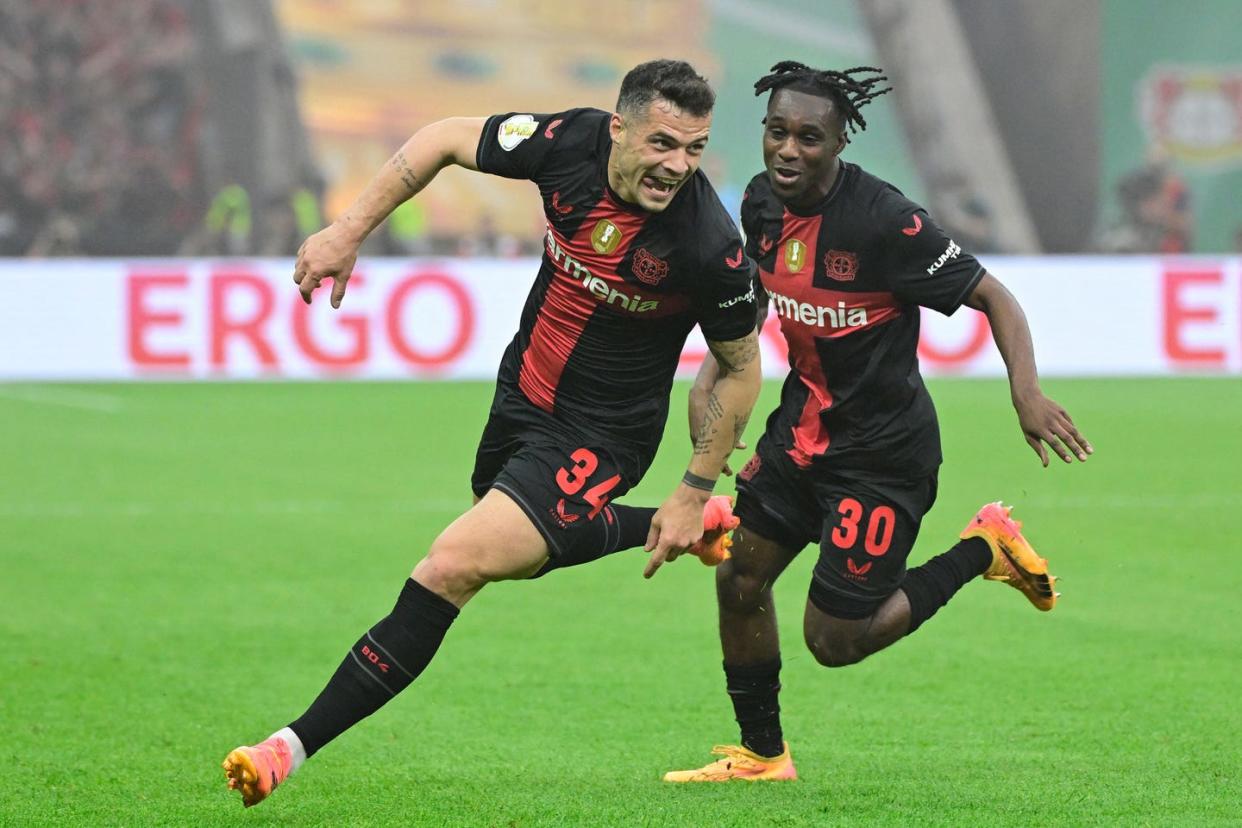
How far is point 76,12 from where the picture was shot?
27125 mm

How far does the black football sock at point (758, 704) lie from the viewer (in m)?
6.17

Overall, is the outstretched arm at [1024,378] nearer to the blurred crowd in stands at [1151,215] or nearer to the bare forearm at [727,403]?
the bare forearm at [727,403]

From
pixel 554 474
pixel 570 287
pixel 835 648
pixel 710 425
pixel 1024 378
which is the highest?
pixel 570 287

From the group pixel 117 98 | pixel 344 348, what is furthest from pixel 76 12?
pixel 344 348

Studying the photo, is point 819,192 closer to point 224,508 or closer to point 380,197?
point 380,197

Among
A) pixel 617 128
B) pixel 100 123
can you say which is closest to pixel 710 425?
pixel 617 128

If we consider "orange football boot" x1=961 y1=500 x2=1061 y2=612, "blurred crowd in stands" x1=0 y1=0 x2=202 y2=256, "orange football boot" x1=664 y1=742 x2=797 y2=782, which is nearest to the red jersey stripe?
"orange football boot" x1=664 y1=742 x2=797 y2=782

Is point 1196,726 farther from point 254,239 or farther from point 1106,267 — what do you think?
point 254,239

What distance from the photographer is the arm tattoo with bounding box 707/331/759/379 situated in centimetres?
567

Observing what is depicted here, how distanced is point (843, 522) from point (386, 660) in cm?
159

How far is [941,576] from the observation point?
6.38 meters

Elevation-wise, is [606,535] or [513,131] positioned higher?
[513,131]

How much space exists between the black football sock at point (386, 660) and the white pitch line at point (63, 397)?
44.6 ft

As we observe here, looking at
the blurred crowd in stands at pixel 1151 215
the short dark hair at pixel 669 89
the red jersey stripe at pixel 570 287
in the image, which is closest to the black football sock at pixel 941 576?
the red jersey stripe at pixel 570 287
